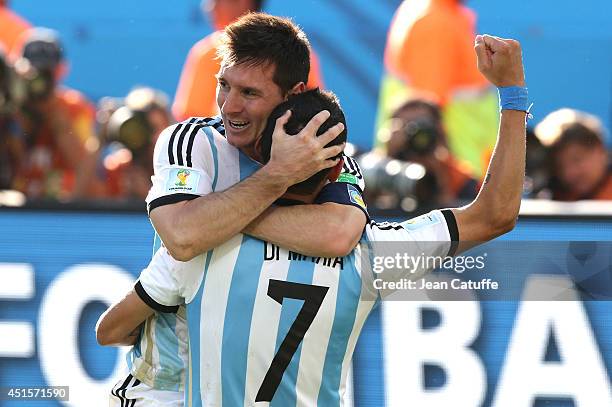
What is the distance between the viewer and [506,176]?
310cm

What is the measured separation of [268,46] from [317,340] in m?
0.81

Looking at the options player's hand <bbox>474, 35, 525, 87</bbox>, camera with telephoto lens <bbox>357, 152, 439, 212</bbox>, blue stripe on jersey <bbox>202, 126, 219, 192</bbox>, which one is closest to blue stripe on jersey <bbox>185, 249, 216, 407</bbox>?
blue stripe on jersey <bbox>202, 126, 219, 192</bbox>

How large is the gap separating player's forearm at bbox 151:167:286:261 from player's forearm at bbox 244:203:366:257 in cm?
6

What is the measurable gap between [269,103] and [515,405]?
1.70 meters

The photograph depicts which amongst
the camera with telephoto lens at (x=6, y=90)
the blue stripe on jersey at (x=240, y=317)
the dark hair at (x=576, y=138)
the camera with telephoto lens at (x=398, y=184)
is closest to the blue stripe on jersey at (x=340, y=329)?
the blue stripe on jersey at (x=240, y=317)

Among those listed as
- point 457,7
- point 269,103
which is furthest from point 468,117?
point 269,103

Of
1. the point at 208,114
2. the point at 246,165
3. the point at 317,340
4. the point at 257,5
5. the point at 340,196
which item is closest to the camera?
the point at 317,340

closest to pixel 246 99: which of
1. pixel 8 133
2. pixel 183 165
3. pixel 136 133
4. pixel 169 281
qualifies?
pixel 183 165

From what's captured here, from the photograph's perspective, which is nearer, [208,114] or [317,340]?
[317,340]

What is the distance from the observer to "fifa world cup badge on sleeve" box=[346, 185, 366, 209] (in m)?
3.14

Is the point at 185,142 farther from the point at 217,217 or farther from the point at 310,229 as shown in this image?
the point at 310,229

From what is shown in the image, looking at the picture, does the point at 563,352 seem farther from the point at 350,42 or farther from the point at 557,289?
the point at 350,42

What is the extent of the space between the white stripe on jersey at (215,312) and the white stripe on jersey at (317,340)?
210 millimetres

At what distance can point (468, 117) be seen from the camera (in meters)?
6.54
